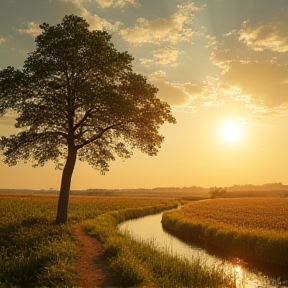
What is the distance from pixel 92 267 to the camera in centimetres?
1491

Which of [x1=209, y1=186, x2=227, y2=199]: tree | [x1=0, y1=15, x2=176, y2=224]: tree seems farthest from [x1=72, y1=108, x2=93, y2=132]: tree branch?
[x1=209, y1=186, x2=227, y2=199]: tree

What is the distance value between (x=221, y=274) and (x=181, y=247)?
10.8 meters

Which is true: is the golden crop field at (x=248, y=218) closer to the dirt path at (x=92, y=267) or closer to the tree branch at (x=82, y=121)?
the dirt path at (x=92, y=267)

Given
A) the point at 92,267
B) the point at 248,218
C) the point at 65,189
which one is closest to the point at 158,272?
the point at 92,267

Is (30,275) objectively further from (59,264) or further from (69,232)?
(69,232)

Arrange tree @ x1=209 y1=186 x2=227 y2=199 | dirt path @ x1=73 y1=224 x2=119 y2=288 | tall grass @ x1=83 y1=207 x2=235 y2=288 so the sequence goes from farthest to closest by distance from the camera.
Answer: tree @ x1=209 y1=186 x2=227 y2=199 < tall grass @ x1=83 y1=207 x2=235 y2=288 < dirt path @ x1=73 y1=224 x2=119 y2=288

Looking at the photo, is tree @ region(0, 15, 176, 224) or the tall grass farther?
tree @ region(0, 15, 176, 224)

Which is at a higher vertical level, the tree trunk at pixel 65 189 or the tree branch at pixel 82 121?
the tree branch at pixel 82 121

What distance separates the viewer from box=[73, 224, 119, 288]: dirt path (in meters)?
12.6

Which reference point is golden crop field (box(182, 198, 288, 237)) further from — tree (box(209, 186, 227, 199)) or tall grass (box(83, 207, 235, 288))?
tree (box(209, 186, 227, 199))

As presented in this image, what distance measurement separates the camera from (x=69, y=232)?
22.9 m

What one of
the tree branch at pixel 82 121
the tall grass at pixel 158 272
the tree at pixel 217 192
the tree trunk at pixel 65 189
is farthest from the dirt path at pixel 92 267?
the tree at pixel 217 192

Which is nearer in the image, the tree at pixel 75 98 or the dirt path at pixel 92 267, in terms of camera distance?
the dirt path at pixel 92 267

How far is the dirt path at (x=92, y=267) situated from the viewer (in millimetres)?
12641
